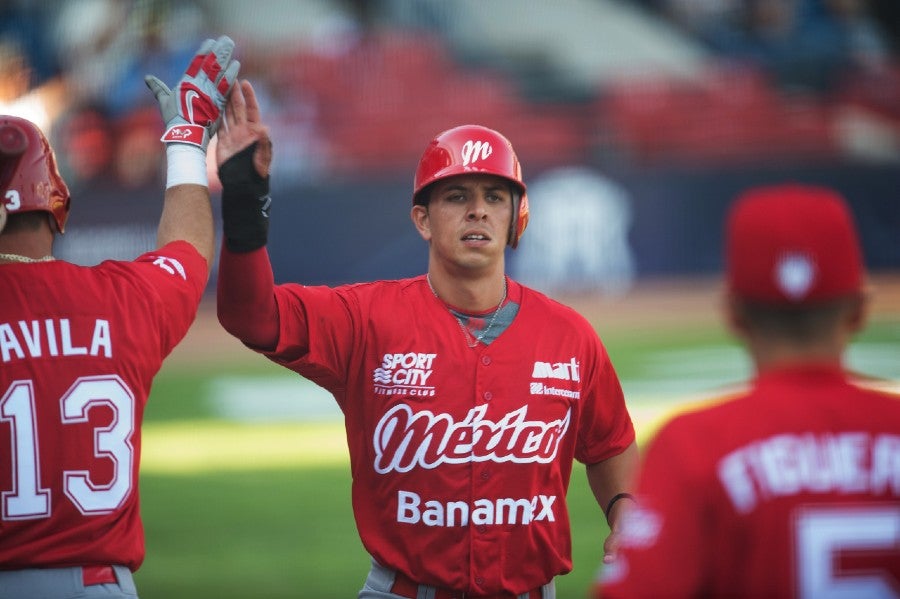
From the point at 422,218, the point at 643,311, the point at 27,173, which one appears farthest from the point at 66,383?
the point at 643,311

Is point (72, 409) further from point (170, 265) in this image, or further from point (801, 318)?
point (801, 318)

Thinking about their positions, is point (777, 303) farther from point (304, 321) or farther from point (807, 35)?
point (807, 35)

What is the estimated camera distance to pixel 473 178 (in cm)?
421

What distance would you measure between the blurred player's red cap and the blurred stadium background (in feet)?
42.2

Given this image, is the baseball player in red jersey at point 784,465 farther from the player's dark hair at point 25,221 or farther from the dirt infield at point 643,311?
the dirt infield at point 643,311

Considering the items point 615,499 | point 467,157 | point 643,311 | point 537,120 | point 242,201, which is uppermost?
point 537,120

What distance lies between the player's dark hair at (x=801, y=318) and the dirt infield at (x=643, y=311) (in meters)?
14.5

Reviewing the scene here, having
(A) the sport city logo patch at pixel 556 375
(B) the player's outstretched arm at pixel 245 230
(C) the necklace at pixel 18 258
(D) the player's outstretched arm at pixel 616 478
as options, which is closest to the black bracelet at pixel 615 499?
(D) the player's outstretched arm at pixel 616 478

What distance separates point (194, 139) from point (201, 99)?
14 centimetres

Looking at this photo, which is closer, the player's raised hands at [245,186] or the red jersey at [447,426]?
the player's raised hands at [245,186]

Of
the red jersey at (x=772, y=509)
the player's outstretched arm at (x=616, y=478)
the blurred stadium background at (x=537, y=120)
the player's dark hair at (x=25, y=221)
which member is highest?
the blurred stadium background at (x=537, y=120)

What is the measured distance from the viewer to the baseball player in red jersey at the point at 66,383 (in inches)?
124

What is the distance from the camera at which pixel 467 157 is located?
4160 mm

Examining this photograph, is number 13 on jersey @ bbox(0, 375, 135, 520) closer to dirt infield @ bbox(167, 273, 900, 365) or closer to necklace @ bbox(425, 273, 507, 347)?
necklace @ bbox(425, 273, 507, 347)
